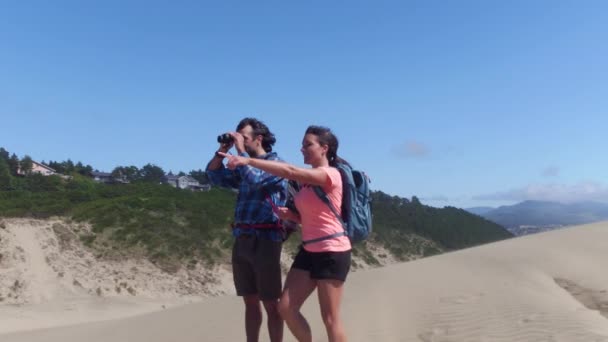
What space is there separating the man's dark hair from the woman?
562 millimetres

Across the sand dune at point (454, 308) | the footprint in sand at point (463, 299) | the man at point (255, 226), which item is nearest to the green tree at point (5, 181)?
the sand dune at point (454, 308)

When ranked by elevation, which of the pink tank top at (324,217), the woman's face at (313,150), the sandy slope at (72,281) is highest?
the woman's face at (313,150)

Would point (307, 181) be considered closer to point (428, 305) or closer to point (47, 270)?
point (428, 305)

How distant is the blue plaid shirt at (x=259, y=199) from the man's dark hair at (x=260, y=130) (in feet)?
0.60

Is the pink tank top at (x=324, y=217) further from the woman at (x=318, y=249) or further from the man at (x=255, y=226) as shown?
the man at (x=255, y=226)

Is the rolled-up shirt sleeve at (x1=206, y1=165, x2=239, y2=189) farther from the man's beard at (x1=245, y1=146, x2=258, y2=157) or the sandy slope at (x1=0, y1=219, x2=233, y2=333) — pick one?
the sandy slope at (x1=0, y1=219, x2=233, y2=333)

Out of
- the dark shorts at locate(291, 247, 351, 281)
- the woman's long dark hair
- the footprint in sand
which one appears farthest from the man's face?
the footprint in sand

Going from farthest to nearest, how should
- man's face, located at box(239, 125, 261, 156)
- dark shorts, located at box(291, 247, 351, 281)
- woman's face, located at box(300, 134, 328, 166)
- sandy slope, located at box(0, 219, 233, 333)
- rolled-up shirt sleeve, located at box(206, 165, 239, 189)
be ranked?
sandy slope, located at box(0, 219, 233, 333) < rolled-up shirt sleeve, located at box(206, 165, 239, 189) < man's face, located at box(239, 125, 261, 156) < woman's face, located at box(300, 134, 328, 166) < dark shorts, located at box(291, 247, 351, 281)

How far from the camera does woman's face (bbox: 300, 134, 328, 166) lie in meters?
4.00

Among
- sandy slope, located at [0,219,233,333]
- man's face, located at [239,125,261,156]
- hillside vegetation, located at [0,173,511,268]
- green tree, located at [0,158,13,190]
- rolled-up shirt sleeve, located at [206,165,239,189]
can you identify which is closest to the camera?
man's face, located at [239,125,261,156]

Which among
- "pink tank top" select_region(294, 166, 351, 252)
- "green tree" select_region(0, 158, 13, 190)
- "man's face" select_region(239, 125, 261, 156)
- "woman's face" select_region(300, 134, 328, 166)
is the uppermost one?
"green tree" select_region(0, 158, 13, 190)

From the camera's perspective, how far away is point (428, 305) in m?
7.07

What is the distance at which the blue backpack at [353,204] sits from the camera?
153 inches

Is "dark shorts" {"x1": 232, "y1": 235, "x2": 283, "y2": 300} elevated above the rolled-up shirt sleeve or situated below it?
below
